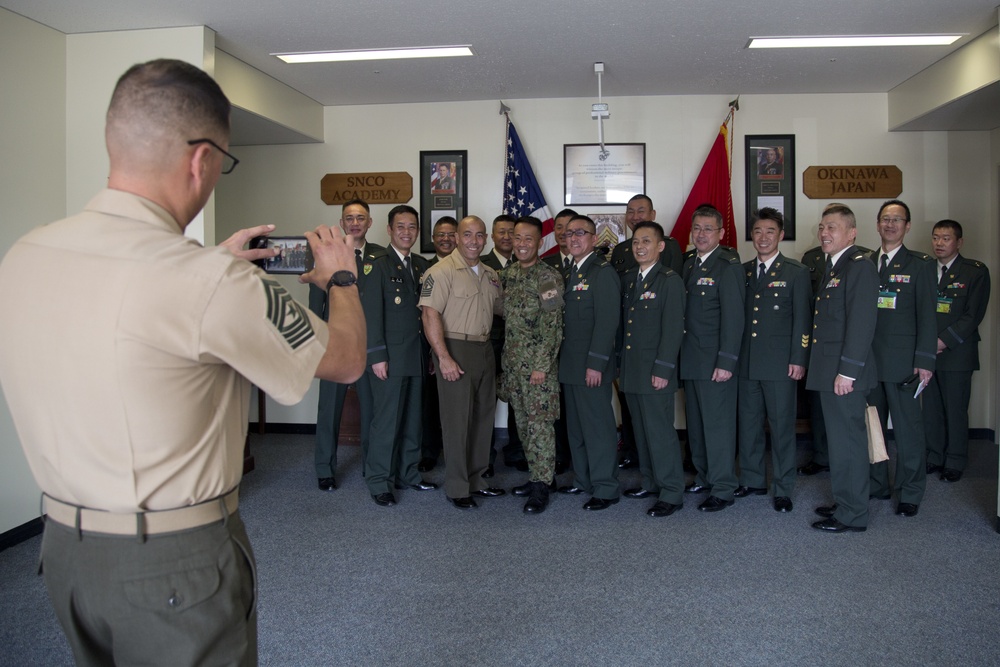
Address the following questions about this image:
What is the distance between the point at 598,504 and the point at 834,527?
49.3 inches

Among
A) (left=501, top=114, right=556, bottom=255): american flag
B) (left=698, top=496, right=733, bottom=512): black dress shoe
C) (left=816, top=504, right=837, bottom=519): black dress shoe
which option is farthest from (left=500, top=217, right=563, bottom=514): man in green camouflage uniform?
(left=501, top=114, right=556, bottom=255): american flag

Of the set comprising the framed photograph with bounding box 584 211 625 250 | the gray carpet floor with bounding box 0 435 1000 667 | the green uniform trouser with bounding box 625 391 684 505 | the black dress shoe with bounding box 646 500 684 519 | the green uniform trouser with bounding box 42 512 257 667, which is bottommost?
the gray carpet floor with bounding box 0 435 1000 667

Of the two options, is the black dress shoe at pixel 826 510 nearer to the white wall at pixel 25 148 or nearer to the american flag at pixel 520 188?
the american flag at pixel 520 188

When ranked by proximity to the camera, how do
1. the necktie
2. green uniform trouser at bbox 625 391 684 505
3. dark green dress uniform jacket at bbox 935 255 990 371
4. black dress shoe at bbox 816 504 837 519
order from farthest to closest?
dark green dress uniform jacket at bbox 935 255 990 371 < the necktie < green uniform trouser at bbox 625 391 684 505 < black dress shoe at bbox 816 504 837 519

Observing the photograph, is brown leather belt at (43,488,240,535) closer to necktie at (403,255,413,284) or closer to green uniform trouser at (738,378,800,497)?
necktie at (403,255,413,284)

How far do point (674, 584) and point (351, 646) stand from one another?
1392 mm

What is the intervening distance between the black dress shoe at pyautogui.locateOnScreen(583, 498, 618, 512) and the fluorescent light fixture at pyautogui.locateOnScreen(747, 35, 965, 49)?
9.75 feet

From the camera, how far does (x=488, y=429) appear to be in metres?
4.36

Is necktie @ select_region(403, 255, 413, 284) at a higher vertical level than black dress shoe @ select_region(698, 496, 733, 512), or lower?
higher

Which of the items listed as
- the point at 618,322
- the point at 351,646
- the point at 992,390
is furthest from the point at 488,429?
the point at 992,390

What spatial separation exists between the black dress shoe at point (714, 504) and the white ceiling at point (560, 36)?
9.06 feet

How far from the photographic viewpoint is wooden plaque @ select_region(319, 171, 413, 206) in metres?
6.12

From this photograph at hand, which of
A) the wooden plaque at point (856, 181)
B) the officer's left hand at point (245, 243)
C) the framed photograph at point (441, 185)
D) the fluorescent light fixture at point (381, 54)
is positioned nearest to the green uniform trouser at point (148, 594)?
the officer's left hand at point (245, 243)

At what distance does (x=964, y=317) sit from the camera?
5.08 m
